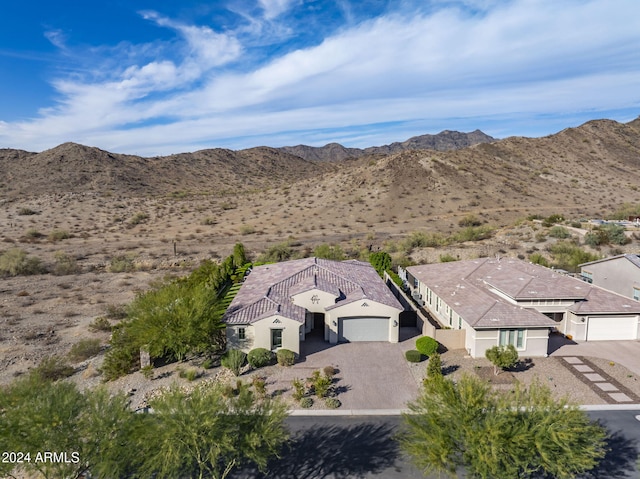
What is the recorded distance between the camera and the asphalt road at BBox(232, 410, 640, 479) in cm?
1489

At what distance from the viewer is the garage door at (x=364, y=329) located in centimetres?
2697

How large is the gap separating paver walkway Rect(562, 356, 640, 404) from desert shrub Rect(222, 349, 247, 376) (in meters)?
17.7

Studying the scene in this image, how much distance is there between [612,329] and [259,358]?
21.8m

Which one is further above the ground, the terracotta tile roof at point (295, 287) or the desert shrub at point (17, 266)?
the terracotta tile roof at point (295, 287)

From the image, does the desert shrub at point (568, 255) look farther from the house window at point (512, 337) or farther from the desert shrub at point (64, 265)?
the desert shrub at point (64, 265)

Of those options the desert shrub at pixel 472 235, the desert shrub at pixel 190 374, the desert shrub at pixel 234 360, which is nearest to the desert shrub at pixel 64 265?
the desert shrub at pixel 190 374

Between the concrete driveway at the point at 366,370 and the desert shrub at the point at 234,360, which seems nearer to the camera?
the concrete driveway at the point at 366,370

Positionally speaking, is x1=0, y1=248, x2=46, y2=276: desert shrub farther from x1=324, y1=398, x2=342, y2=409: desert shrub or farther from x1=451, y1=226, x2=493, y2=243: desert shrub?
x1=451, y1=226, x2=493, y2=243: desert shrub

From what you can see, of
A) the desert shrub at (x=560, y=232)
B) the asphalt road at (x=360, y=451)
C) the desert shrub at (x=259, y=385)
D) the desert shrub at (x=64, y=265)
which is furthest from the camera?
the desert shrub at (x=560, y=232)

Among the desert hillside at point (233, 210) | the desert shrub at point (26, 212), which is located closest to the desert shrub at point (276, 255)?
the desert hillside at point (233, 210)

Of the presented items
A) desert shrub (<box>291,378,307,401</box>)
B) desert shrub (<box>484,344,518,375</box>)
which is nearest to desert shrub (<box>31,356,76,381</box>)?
desert shrub (<box>291,378,307,401</box>)

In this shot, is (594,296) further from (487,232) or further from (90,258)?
(90,258)

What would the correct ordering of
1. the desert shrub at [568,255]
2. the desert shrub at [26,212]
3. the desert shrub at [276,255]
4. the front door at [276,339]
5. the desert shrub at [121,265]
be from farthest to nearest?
1. the desert shrub at [26,212]
2. the desert shrub at [276,255]
3. the desert shrub at [121,265]
4. the desert shrub at [568,255]
5. the front door at [276,339]

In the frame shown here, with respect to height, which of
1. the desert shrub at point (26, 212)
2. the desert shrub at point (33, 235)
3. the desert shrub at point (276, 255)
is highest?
the desert shrub at point (26, 212)
